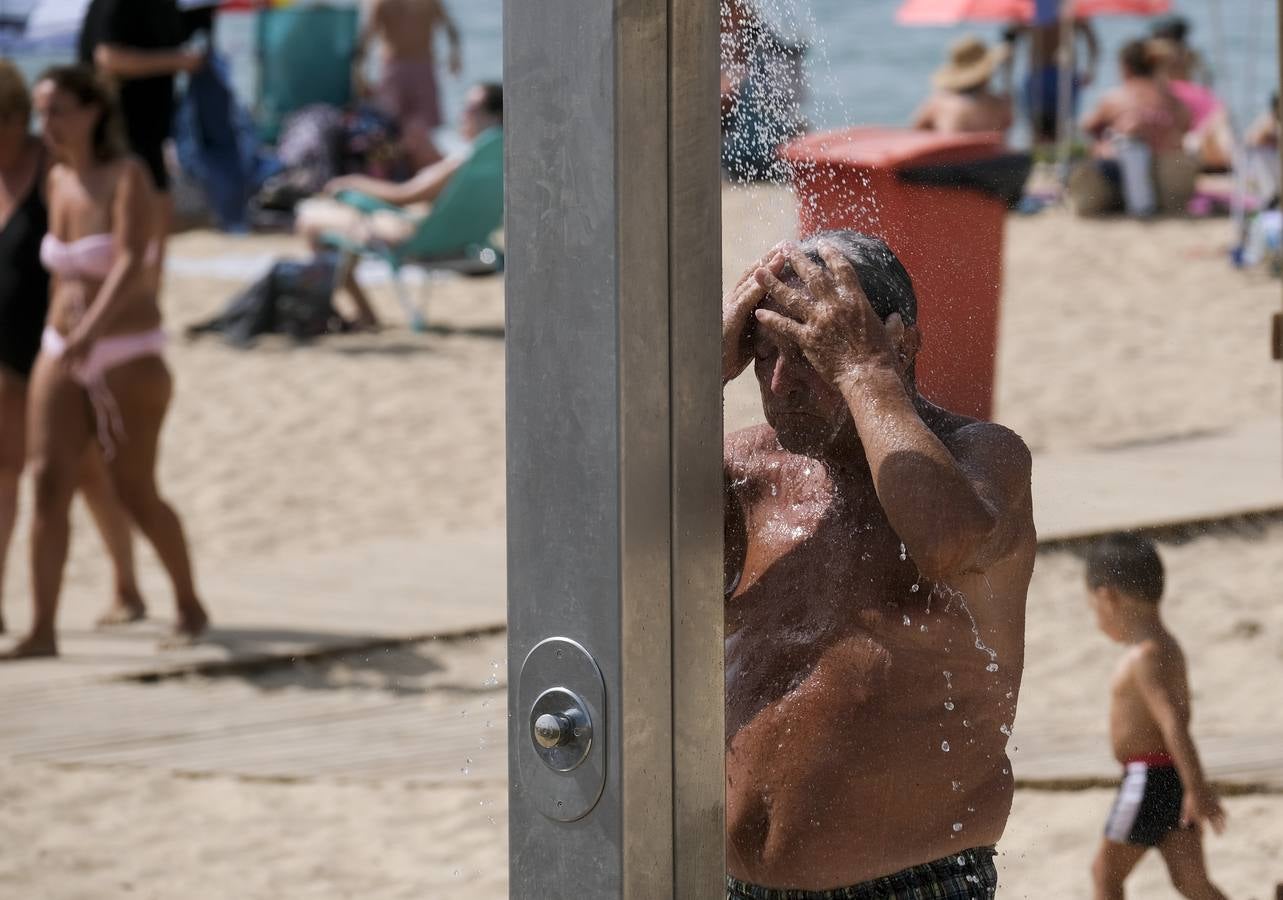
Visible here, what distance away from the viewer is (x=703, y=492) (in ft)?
5.52

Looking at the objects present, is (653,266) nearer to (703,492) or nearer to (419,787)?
(703,492)

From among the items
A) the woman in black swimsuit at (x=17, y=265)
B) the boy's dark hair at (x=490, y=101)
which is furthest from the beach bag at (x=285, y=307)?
the woman in black swimsuit at (x=17, y=265)

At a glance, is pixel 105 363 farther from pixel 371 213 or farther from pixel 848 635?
pixel 371 213

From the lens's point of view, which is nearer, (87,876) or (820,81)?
(820,81)

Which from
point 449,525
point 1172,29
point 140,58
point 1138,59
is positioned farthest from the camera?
point 1172,29

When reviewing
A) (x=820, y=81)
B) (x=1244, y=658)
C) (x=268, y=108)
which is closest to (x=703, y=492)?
(x=820, y=81)

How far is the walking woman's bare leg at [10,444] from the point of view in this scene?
571 cm

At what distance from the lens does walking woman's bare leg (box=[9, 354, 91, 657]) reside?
543 centimetres

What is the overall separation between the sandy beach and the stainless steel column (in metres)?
0.33

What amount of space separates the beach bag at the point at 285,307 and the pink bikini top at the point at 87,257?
529cm

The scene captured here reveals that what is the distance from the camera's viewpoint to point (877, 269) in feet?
6.33

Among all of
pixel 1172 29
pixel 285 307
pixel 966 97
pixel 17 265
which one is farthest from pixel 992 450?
pixel 1172 29

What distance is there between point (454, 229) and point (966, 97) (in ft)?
12.5

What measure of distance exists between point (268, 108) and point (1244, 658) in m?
13.1
